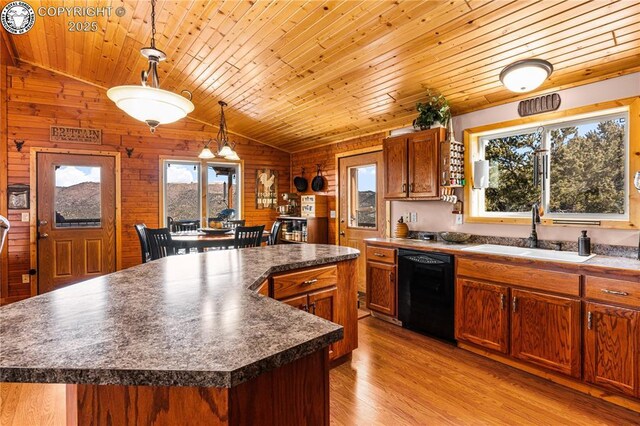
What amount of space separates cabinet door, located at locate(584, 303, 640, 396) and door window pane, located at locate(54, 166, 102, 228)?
234 inches

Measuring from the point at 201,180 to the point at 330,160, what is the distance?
227cm

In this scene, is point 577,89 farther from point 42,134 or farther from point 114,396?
point 42,134

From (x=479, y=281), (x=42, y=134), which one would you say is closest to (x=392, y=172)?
(x=479, y=281)

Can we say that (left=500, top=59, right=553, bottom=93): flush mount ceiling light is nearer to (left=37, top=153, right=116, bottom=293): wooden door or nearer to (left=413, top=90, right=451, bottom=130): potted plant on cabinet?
(left=413, top=90, right=451, bottom=130): potted plant on cabinet

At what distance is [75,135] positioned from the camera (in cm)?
482

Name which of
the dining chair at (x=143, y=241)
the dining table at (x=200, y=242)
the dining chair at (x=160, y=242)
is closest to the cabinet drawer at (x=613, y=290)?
the dining table at (x=200, y=242)

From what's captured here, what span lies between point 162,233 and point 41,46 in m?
2.90

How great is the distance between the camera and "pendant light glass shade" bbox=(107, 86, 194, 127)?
6.56ft

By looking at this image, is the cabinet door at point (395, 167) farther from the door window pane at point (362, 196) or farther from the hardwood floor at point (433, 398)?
the hardwood floor at point (433, 398)

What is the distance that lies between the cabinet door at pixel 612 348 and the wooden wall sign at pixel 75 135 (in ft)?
20.2

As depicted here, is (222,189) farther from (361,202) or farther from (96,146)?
(361,202)

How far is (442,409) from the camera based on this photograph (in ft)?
7.02

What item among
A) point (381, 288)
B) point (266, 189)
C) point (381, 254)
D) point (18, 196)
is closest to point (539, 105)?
point (381, 254)

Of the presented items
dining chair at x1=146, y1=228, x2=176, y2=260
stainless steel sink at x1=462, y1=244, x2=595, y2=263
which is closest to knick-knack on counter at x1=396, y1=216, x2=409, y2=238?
stainless steel sink at x1=462, y1=244, x2=595, y2=263
